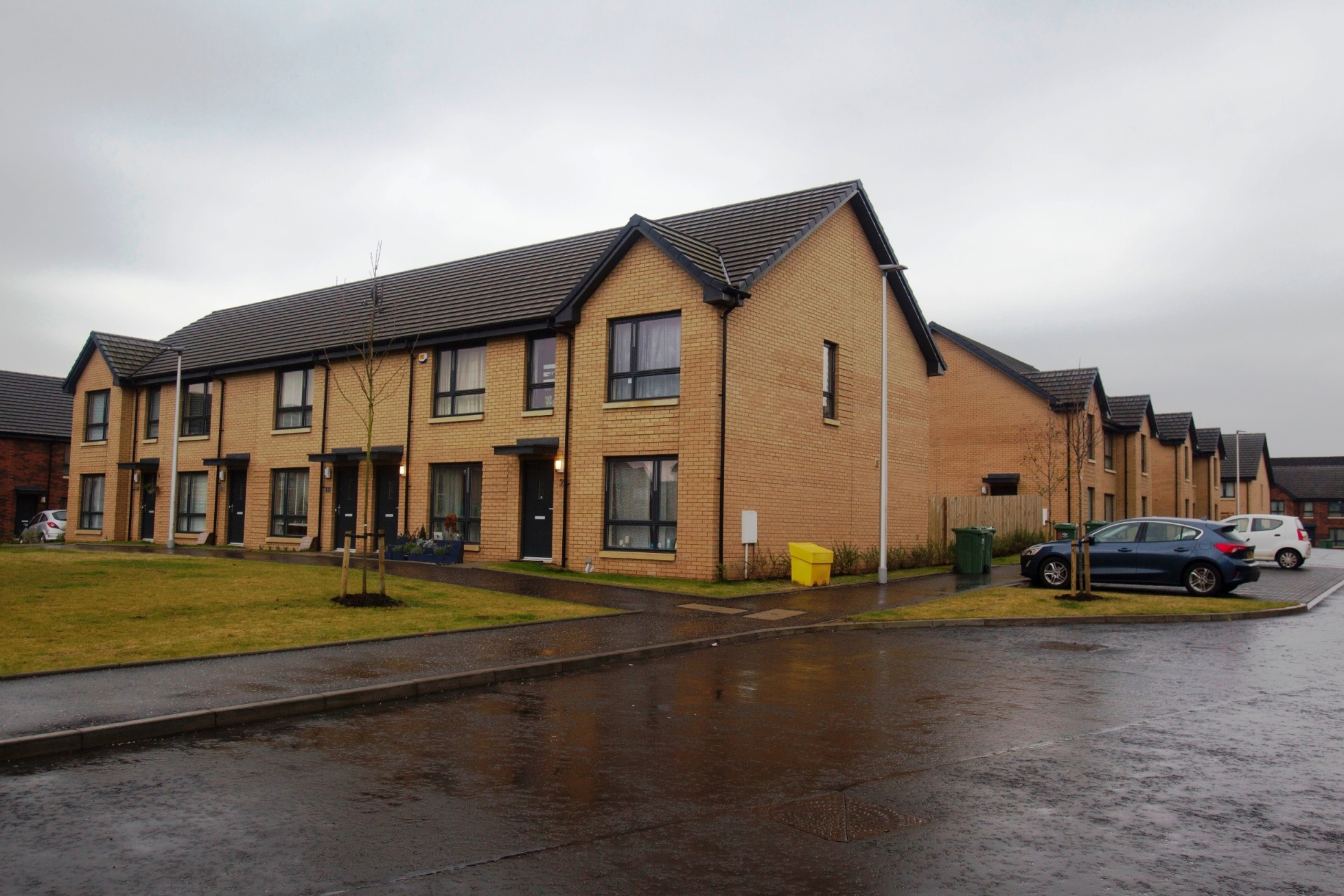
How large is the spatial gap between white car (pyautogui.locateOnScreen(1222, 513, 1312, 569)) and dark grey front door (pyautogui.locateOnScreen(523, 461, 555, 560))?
67.6 ft

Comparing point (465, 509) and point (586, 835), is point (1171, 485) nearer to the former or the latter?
point (465, 509)

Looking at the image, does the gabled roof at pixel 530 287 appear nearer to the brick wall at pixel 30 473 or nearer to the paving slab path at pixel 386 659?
the paving slab path at pixel 386 659

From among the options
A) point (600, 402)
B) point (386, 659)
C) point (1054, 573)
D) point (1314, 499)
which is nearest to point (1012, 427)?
A: point (1054, 573)

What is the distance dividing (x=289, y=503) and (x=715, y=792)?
25719 mm

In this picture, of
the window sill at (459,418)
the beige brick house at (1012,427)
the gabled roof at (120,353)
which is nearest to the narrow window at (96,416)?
the gabled roof at (120,353)

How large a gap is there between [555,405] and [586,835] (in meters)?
17.8

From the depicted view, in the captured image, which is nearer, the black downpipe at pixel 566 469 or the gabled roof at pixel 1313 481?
the black downpipe at pixel 566 469

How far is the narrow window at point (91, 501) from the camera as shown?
119ft

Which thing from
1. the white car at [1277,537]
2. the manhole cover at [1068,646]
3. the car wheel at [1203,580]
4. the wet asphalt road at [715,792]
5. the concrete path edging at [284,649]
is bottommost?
the wet asphalt road at [715,792]

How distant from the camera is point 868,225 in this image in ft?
83.8

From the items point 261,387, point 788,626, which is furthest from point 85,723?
point 261,387

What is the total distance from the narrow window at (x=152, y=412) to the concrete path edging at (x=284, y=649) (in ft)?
84.4

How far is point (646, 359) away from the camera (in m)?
21.5

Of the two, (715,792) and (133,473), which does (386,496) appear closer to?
(133,473)
